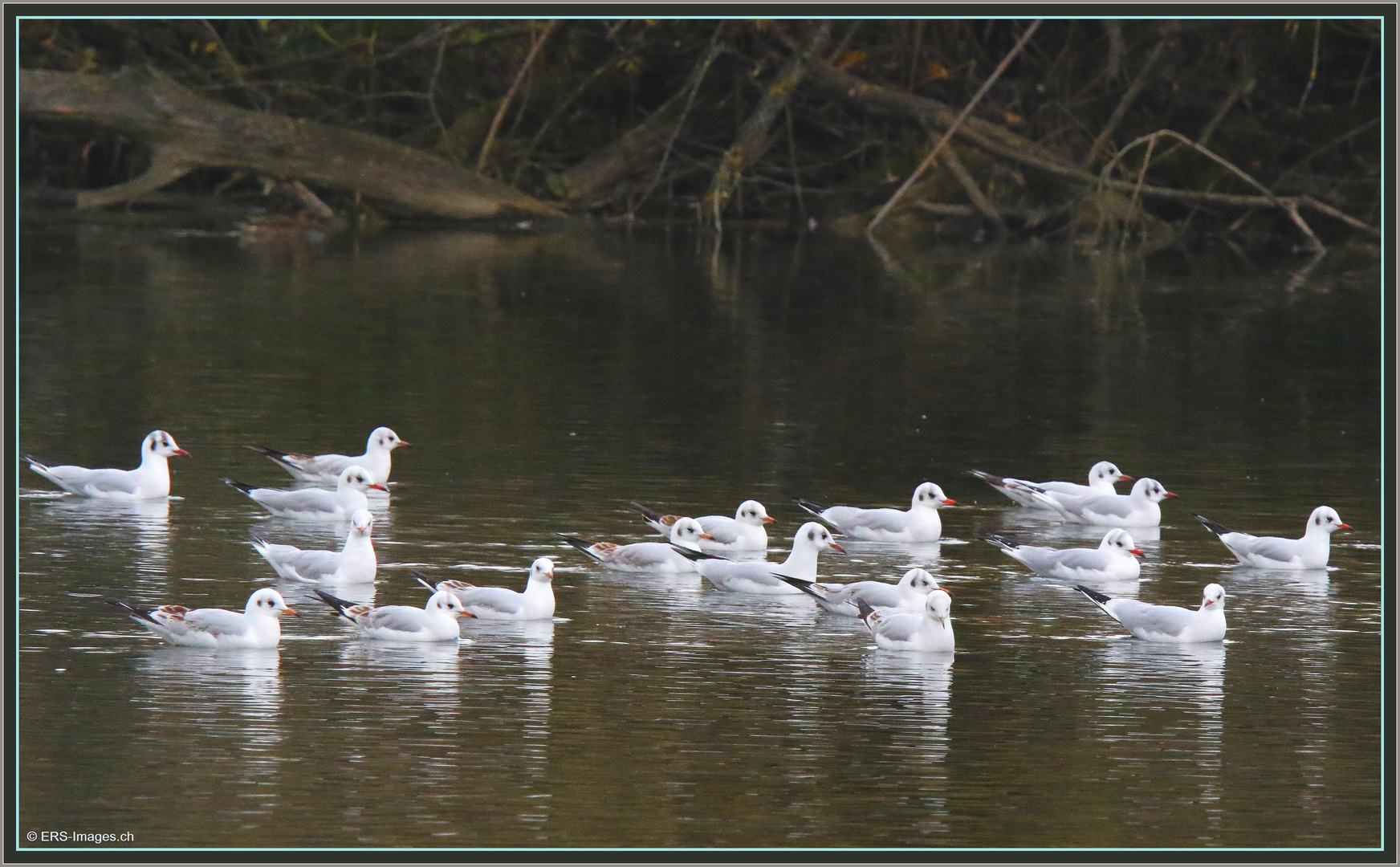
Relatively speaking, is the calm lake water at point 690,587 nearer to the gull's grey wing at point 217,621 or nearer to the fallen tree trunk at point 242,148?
the gull's grey wing at point 217,621

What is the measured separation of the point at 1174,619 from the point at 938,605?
4.18 ft

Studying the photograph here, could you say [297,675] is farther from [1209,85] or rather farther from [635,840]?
[1209,85]

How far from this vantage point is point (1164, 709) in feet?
32.1

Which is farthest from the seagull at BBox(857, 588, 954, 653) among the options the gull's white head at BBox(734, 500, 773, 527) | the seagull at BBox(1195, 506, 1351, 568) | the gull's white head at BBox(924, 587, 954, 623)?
the seagull at BBox(1195, 506, 1351, 568)

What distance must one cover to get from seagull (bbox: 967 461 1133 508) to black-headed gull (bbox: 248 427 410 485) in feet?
12.4

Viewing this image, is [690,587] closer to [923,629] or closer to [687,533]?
[687,533]

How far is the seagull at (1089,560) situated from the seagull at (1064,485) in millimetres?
1666

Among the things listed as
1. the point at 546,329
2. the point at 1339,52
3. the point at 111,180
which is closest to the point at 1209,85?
the point at 1339,52

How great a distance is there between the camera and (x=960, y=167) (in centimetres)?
3359

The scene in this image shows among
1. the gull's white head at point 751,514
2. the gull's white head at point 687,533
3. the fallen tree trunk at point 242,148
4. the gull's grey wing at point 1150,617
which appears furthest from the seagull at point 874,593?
the fallen tree trunk at point 242,148

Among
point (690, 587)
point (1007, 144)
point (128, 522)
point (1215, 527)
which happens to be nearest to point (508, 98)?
point (1007, 144)

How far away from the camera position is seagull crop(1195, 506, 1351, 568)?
12.6m

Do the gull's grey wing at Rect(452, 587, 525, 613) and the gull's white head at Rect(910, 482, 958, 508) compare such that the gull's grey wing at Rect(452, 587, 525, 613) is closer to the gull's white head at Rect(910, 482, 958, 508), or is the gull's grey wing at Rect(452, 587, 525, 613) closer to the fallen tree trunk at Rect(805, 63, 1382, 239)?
the gull's white head at Rect(910, 482, 958, 508)

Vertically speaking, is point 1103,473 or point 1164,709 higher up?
point 1103,473
